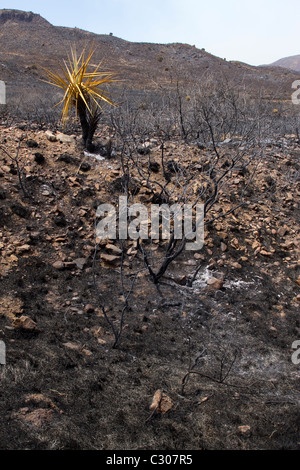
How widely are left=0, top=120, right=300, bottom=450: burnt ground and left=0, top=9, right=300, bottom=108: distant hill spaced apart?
1766 cm

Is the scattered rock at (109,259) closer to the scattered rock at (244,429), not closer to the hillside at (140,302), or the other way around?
the hillside at (140,302)

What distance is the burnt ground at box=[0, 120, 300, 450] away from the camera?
2.76 metres

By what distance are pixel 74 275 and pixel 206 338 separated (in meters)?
1.95

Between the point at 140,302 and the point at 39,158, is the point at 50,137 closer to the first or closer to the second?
the point at 39,158

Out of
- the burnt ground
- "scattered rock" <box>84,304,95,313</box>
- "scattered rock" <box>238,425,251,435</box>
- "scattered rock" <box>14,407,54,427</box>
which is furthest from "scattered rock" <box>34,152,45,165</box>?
"scattered rock" <box>238,425,251,435</box>

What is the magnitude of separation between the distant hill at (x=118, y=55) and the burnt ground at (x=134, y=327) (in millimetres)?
17658

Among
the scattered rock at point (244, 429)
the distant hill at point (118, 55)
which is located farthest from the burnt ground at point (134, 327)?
the distant hill at point (118, 55)

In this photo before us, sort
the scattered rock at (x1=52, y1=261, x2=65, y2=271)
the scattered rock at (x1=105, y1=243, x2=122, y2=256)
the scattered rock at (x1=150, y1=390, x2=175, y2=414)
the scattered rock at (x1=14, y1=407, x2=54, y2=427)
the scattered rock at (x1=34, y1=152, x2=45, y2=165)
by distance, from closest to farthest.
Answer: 1. the scattered rock at (x1=14, y1=407, x2=54, y2=427)
2. the scattered rock at (x1=150, y1=390, x2=175, y2=414)
3. the scattered rock at (x1=52, y1=261, x2=65, y2=271)
4. the scattered rock at (x1=105, y1=243, x2=122, y2=256)
5. the scattered rock at (x1=34, y1=152, x2=45, y2=165)

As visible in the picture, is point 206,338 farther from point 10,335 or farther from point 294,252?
point 294,252

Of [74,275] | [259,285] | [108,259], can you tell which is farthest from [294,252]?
[74,275]

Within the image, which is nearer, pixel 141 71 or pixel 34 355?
pixel 34 355

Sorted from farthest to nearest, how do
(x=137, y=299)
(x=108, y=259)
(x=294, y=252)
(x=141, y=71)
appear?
(x=141, y=71) → (x=294, y=252) → (x=108, y=259) → (x=137, y=299)

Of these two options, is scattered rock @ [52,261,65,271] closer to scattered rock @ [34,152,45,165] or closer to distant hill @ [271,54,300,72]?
scattered rock @ [34,152,45,165]

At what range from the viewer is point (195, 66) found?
3356cm
